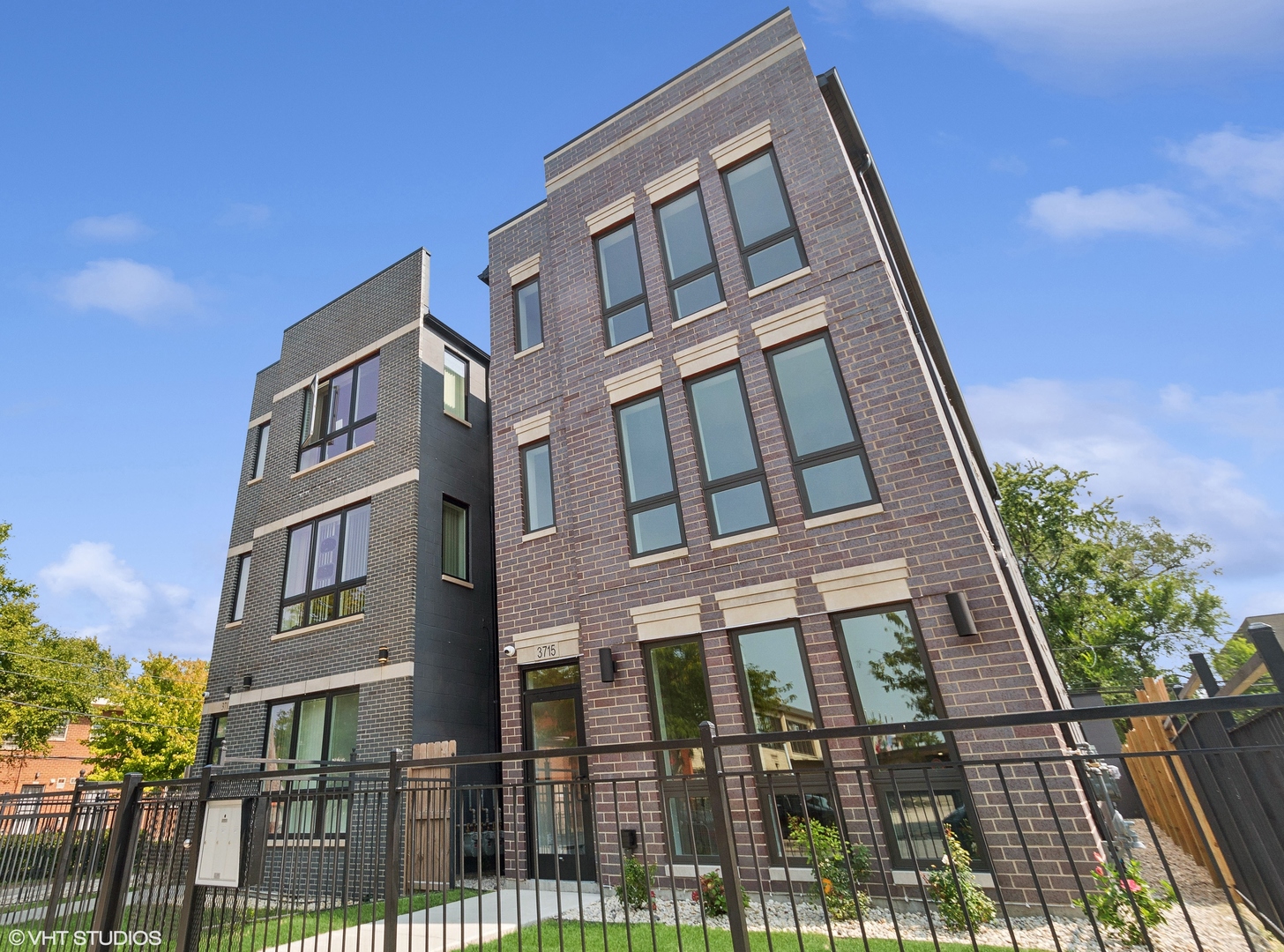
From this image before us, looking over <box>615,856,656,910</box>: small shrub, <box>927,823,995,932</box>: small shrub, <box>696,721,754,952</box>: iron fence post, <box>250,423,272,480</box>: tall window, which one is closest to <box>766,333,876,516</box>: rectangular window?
<box>927,823,995,932</box>: small shrub

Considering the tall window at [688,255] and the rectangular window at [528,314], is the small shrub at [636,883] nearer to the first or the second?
the tall window at [688,255]

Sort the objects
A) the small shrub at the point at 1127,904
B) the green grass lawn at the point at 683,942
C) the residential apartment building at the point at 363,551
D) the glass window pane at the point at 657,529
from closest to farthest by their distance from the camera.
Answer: the small shrub at the point at 1127,904, the green grass lawn at the point at 683,942, the glass window pane at the point at 657,529, the residential apartment building at the point at 363,551

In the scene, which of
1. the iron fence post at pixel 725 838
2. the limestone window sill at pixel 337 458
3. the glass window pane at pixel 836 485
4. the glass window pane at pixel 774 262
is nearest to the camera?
the iron fence post at pixel 725 838

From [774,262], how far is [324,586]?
34.7 feet

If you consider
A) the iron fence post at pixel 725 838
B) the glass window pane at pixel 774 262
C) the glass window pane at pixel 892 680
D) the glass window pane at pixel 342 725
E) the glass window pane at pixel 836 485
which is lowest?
the iron fence post at pixel 725 838

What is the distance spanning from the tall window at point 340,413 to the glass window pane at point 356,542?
164cm

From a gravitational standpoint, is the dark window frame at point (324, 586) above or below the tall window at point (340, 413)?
below

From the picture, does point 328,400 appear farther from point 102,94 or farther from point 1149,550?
point 1149,550

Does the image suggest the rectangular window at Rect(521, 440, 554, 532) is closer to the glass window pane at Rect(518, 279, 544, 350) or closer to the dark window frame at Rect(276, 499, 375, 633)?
the glass window pane at Rect(518, 279, 544, 350)

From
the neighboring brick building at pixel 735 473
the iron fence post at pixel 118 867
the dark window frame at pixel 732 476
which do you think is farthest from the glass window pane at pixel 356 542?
the dark window frame at pixel 732 476

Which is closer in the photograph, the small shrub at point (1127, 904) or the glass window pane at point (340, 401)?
the small shrub at point (1127, 904)

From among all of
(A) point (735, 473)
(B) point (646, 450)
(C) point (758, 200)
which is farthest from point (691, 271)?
(A) point (735, 473)

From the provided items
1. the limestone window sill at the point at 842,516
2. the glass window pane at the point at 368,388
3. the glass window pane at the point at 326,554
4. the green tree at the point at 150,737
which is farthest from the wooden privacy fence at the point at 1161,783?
the green tree at the point at 150,737

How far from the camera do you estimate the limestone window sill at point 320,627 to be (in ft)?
38.4
